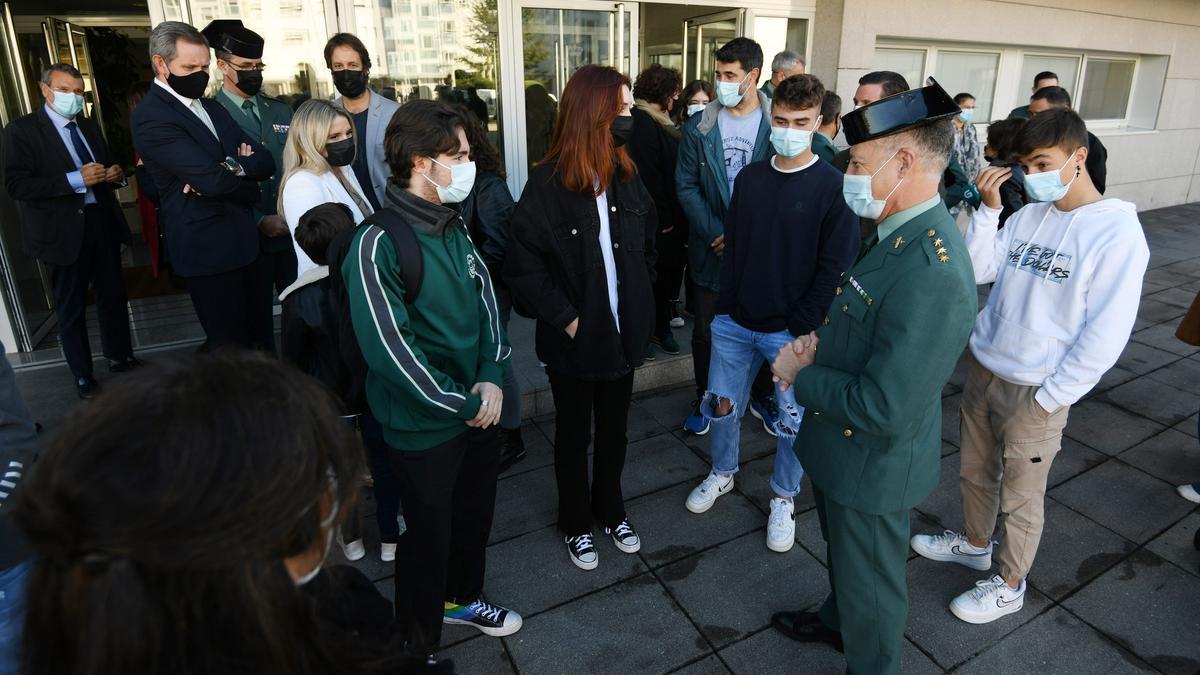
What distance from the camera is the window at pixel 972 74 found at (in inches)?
346

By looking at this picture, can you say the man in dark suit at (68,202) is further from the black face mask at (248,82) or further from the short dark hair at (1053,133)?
the short dark hair at (1053,133)

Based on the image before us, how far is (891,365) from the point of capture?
1.79 metres

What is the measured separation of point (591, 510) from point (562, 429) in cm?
46

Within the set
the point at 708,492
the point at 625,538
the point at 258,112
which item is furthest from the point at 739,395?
the point at 258,112

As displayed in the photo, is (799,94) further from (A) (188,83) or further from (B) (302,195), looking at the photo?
(A) (188,83)

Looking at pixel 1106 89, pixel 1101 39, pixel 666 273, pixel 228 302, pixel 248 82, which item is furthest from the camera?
pixel 1106 89

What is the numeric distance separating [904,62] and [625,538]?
7.80 meters

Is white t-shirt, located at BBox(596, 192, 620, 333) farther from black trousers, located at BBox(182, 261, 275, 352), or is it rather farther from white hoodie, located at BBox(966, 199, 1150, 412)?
black trousers, located at BBox(182, 261, 275, 352)

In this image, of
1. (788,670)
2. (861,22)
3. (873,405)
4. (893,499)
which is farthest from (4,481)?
(861,22)

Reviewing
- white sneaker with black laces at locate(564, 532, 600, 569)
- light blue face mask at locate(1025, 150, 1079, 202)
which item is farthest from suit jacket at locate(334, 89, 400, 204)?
light blue face mask at locate(1025, 150, 1079, 202)

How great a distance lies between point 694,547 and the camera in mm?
3125

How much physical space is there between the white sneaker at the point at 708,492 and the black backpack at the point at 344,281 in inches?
67.0

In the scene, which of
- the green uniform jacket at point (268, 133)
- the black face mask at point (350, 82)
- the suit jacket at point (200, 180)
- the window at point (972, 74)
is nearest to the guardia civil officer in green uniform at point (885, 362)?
the suit jacket at point (200, 180)

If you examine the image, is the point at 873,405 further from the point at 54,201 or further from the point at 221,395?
the point at 54,201
